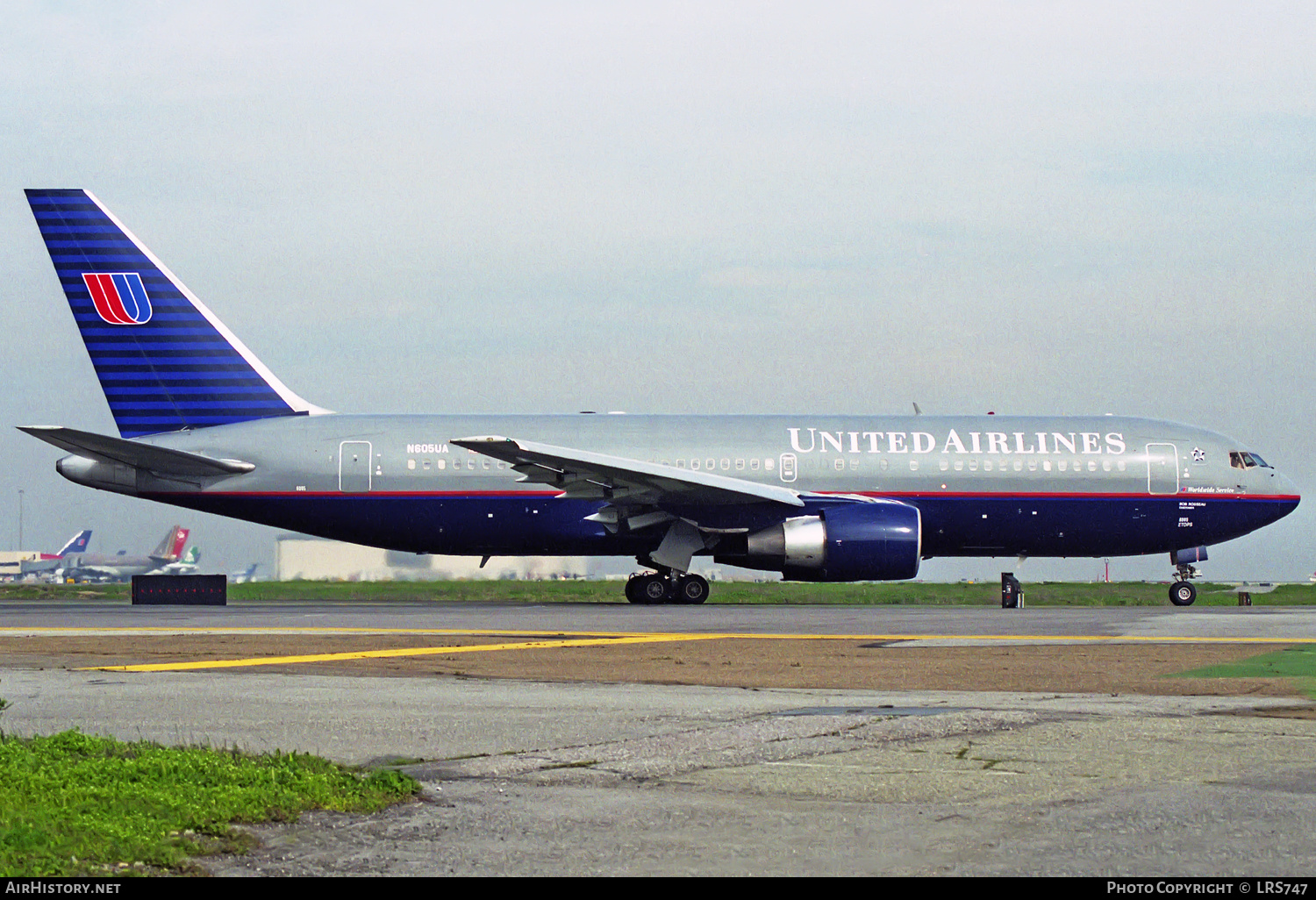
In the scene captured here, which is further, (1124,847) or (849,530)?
(849,530)

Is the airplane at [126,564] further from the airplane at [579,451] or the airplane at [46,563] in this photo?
the airplane at [579,451]

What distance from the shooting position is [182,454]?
89.9 ft

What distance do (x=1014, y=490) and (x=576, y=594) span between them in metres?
12.7


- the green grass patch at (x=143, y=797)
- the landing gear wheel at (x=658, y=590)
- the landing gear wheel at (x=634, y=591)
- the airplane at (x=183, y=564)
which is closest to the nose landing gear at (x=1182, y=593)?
the landing gear wheel at (x=658, y=590)

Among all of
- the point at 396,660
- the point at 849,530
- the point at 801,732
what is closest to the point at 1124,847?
the point at 801,732

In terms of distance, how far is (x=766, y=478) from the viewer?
1133 inches

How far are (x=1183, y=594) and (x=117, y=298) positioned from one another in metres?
23.8

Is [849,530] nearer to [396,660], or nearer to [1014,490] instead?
[1014,490]

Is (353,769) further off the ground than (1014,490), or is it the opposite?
(1014,490)

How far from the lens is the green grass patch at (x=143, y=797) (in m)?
4.90

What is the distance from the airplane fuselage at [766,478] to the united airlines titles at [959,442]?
1.4 inches

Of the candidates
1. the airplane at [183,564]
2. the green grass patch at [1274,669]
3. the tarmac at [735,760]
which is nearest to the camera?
the tarmac at [735,760]

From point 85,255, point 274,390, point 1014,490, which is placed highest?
point 85,255

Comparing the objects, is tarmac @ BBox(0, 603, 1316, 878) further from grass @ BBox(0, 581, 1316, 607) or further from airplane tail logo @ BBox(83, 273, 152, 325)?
grass @ BBox(0, 581, 1316, 607)
